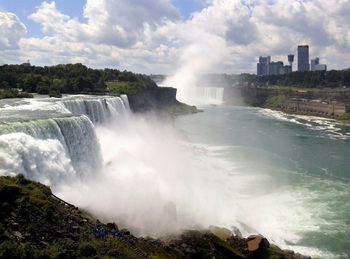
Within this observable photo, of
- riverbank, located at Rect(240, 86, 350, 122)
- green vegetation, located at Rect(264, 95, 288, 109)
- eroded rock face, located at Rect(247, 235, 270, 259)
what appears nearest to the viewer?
eroded rock face, located at Rect(247, 235, 270, 259)

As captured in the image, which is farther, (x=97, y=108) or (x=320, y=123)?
(x=320, y=123)

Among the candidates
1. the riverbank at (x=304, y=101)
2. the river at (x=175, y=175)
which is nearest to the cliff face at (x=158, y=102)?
the river at (x=175, y=175)

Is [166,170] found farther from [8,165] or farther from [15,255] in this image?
[15,255]

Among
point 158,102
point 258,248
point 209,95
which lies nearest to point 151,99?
point 158,102

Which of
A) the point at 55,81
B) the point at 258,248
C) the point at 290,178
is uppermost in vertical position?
the point at 55,81

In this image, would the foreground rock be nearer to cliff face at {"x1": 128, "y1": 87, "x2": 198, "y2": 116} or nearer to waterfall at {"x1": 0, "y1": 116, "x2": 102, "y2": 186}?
waterfall at {"x1": 0, "y1": 116, "x2": 102, "y2": 186}

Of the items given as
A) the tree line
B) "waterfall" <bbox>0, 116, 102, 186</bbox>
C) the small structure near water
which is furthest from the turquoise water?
the tree line

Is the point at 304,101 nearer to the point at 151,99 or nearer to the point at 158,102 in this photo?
the point at 158,102

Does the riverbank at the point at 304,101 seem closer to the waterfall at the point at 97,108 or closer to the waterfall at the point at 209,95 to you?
the waterfall at the point at 209,95
